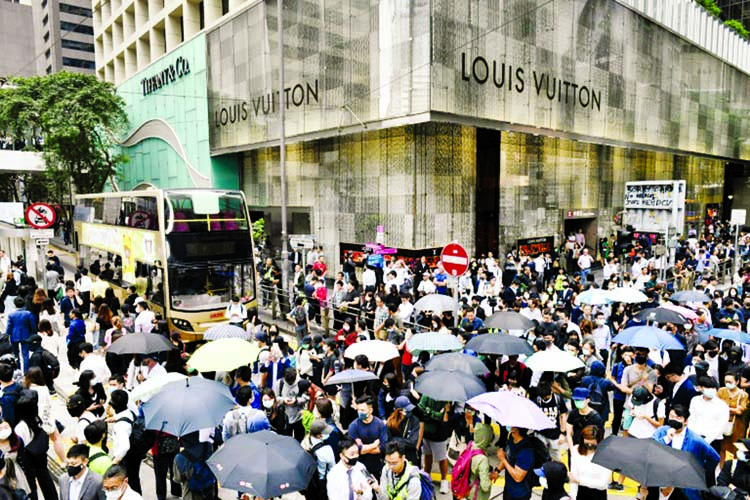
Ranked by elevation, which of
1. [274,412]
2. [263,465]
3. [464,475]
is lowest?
[464,475]

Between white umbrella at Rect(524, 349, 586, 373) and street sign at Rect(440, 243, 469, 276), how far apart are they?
9.53 ft

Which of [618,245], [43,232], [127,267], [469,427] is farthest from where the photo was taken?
[618,245]

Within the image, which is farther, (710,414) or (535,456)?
(710,414)

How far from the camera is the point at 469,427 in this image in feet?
22.9

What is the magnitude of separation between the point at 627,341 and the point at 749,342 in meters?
1.97

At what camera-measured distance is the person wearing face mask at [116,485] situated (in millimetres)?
3984

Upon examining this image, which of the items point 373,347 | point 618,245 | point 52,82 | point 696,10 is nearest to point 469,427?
point 373,347

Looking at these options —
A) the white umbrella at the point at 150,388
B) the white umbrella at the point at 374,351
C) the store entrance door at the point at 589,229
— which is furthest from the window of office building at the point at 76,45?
the white umbrella at the point at 374,351

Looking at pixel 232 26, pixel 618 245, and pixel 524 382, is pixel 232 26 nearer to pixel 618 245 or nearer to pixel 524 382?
pixel 618 245

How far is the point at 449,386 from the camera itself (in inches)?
229

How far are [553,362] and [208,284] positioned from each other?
8.23 meters

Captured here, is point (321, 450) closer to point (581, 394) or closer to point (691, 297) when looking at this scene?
point (581, 394)

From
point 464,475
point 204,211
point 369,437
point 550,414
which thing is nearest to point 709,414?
point 550,414

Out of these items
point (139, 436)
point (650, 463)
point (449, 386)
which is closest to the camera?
point (650, 463)
